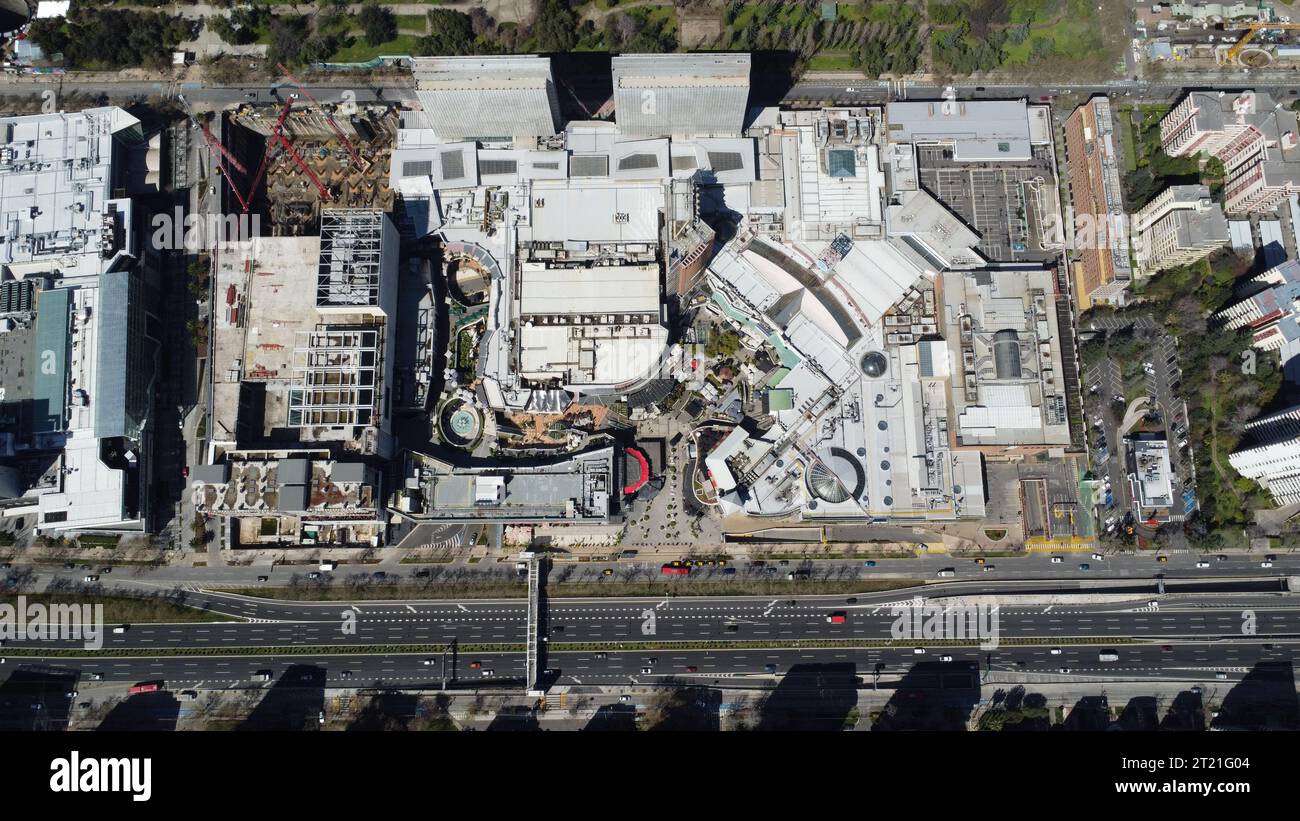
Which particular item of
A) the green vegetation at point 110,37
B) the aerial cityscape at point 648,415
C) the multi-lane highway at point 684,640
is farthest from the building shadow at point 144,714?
the green vegetation at point 110,37

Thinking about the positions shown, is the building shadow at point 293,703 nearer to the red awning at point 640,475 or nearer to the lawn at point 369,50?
the red awning at point 640,475

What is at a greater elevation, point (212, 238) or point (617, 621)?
point (212, 238)

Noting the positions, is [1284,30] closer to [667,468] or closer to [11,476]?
[667,468]

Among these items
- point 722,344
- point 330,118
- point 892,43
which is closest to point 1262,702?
point 722,344

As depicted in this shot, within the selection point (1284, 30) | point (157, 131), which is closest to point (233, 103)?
point (157, 131)

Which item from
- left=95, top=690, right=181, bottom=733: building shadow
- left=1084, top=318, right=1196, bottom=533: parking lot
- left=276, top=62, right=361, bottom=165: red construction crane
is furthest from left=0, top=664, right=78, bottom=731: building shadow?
left=1084, top=318, right=1196, bottom=533: parking lot

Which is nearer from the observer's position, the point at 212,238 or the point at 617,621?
the point at 617,621
